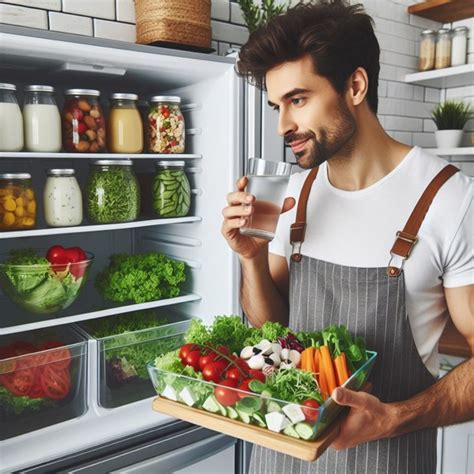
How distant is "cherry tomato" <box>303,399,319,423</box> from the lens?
38.8 inches

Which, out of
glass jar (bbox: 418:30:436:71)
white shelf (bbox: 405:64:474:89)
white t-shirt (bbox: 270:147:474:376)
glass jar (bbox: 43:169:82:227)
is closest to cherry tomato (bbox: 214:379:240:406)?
white t-shirt (bbox: 270:147:474:376)

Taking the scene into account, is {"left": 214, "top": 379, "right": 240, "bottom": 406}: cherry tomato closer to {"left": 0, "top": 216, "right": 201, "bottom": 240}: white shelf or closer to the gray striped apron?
the gray striped apron

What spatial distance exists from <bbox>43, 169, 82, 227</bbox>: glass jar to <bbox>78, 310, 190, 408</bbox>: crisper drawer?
14.7 inches

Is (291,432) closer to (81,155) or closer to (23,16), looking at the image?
(81,155)

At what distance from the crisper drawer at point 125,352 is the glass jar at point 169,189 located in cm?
38

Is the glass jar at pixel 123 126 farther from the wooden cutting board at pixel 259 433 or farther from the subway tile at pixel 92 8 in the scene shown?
the wooden cutting board at pixel 259 433

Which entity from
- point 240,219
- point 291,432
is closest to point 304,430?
point 291,432

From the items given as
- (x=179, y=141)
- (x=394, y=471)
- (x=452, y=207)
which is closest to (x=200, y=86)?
(x=179, y=141)

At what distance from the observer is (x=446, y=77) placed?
112 inches

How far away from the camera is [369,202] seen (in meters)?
1.36

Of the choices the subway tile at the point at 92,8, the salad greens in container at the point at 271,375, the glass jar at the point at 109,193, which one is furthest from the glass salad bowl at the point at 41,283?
the subway tile at the point at 92,8

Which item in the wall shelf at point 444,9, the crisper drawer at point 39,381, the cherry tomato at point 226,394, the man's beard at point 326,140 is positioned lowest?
the crisper drawer at point 39,381

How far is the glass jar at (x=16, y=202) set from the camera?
1532mm

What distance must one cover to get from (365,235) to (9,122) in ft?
3.20
